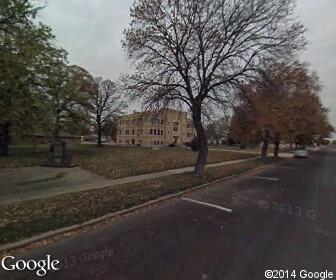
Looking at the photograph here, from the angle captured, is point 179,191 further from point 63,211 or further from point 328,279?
point 328,279

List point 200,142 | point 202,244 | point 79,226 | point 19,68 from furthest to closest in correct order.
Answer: point 200,142, point 19,68, point 79,226, point 202,244

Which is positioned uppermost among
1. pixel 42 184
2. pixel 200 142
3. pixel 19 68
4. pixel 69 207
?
pixel 19 68

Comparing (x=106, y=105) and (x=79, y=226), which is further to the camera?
(x=106, y=105)

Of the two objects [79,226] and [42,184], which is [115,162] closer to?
[42,184]

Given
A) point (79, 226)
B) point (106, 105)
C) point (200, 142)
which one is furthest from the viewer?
point (106, 105)

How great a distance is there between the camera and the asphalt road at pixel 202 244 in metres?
4.08

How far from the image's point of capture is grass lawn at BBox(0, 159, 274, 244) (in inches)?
223

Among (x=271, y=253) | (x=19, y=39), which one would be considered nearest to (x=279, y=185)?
(x=271, y=253)

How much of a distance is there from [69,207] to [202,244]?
12.7ft

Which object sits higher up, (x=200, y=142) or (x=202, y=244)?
(x=200, y=142)

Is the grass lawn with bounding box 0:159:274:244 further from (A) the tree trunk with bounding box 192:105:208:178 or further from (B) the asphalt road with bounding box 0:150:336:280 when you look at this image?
(A) the tree trunk with bounding box 192:105:208:178

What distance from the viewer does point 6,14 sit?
Answer: 33.9 feet

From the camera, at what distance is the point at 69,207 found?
7.22 m

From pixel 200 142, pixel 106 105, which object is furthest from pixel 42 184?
pixel 106 105
